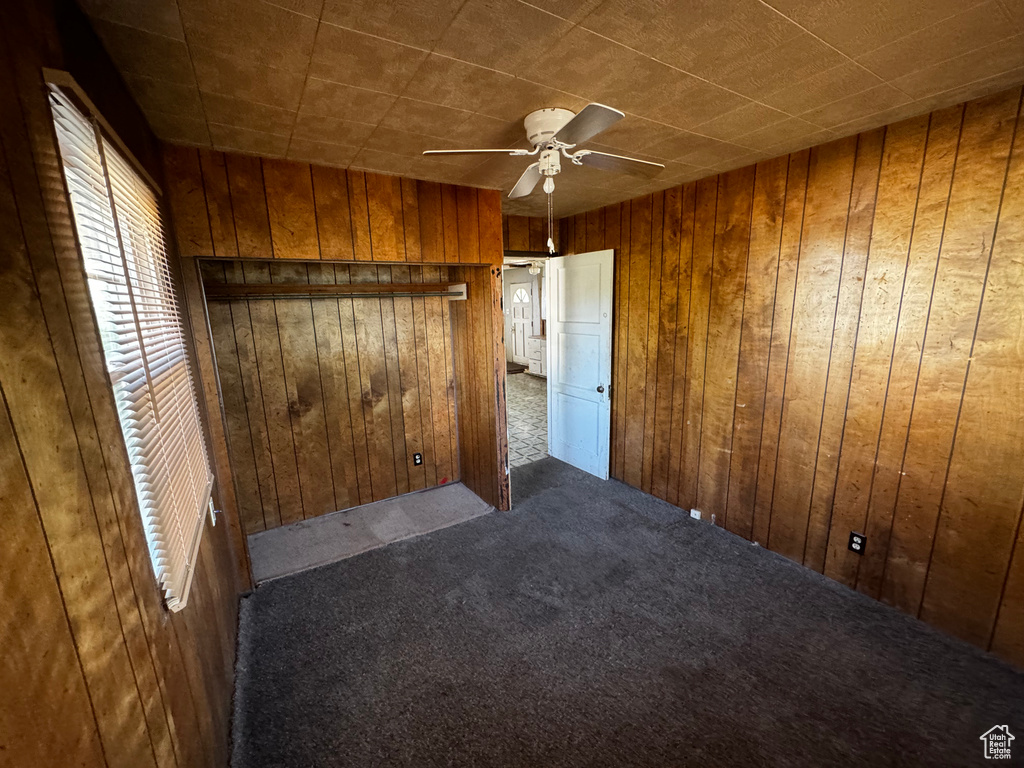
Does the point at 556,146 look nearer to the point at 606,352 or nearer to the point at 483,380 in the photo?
the point at 483,380

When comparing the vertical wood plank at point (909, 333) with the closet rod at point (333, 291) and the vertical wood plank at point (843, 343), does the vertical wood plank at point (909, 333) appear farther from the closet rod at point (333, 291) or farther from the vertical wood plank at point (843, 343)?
the closet rod at point (333, 291)

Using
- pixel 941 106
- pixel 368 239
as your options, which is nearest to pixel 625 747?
pixel 368 239

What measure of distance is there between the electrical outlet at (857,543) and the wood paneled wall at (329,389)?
115 inches

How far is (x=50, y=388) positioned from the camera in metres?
0.77

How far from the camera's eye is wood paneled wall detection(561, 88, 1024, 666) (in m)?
1.87

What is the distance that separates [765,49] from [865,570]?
104 inches

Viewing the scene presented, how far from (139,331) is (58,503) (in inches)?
25.1

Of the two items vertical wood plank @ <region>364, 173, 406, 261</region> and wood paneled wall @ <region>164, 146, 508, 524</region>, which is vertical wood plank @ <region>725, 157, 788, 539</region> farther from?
vertical wood plank @ <region>364, 173, 406, 261</region>

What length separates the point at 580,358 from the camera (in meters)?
4.04

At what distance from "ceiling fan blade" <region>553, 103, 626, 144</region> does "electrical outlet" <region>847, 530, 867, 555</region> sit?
8.38 feet

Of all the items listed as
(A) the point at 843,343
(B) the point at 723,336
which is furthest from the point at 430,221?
(A) the point at 843,343

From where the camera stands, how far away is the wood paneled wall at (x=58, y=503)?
25.1 inches

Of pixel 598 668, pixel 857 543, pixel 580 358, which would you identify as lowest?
pixel 598 668

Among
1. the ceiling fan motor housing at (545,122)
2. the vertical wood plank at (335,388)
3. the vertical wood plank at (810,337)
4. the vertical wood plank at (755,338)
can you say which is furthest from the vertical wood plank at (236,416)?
the vertical wood plank at (810,337)
